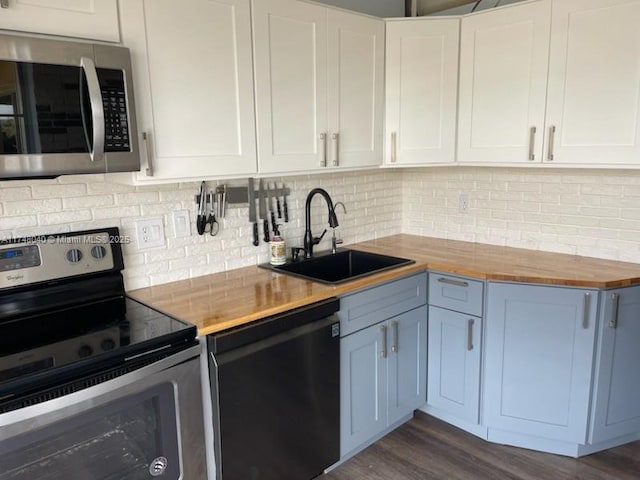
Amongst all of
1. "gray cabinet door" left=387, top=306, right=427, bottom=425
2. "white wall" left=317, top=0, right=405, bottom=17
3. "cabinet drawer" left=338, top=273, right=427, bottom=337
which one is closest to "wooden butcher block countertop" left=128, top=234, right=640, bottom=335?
"cabinet drawer" left=338, top=273, right=427, bottom=337

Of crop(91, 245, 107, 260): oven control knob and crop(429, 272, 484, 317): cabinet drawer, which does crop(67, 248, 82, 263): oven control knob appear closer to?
crop(91, 245, 107, 260): oven control knob

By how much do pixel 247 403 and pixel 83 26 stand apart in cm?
135

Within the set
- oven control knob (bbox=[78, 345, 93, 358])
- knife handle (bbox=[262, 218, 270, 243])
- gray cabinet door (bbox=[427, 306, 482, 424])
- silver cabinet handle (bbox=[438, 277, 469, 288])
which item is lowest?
gray cabinet door (bbox=[427, 306, 482, 424])

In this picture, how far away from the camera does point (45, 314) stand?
5.76 feet

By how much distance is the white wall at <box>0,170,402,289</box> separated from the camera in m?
1.76

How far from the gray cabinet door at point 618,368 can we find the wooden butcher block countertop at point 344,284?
0.12 meters

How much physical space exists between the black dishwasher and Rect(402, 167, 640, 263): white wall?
133cm

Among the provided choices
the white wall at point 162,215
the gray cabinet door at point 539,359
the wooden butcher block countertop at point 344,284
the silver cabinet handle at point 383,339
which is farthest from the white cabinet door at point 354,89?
the gray cabinet door at point 539,359

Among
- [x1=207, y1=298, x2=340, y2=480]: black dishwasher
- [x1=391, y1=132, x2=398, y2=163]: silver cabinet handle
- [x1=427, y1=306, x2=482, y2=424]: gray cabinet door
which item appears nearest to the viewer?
[x1=207, y1=298, x2=340, y2=480]: black dishwasher

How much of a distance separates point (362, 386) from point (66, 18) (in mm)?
1824

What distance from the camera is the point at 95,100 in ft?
4.73

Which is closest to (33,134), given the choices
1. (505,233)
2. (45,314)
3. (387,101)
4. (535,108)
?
(45,314)

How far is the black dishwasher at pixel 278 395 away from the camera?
1.68 meters

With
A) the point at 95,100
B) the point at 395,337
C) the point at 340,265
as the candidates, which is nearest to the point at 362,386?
the point at 395,337
